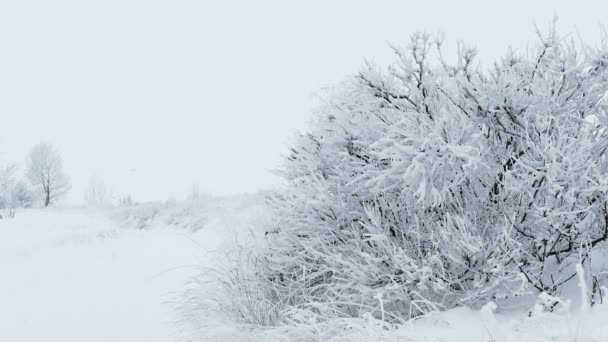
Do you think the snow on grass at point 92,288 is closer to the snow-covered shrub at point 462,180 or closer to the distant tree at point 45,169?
the snow-covered shrub at point 462,180

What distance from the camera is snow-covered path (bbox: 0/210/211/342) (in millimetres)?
4793

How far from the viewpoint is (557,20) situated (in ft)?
9.96

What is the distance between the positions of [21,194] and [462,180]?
165ft

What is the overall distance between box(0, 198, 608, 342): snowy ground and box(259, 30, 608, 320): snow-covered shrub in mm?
201

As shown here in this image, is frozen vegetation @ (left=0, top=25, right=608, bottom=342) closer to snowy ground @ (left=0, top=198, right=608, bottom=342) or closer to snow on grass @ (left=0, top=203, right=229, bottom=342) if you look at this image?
snowy ground @ (left=0, top=198, right=608, bottom=342)

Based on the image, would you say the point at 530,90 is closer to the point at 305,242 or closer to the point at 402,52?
the point at 402,52

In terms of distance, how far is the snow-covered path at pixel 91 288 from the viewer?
4.79m

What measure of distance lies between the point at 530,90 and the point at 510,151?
450 mm

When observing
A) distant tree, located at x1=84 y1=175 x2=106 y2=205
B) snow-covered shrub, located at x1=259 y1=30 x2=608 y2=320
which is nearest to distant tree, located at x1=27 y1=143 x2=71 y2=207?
distant tree, located at x1=84 y1=175 x2=106 y2=205

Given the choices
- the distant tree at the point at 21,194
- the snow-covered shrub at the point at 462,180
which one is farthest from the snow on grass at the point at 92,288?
the distant tree at the point at 21,194

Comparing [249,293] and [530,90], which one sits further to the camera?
[249,293]

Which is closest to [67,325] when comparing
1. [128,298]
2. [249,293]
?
[128,298]

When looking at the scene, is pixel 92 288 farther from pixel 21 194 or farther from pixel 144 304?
pixel 21 194

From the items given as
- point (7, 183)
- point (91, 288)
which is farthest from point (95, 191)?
point (91, 288)
